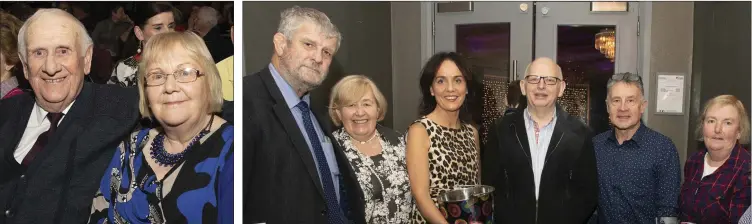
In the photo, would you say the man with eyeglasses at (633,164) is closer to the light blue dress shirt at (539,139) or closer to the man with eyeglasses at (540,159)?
the man with eyeglasses at (540,159)

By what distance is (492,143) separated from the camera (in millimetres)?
3367

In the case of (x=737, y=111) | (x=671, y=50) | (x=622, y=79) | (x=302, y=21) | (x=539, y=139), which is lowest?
(x=539, y=139)

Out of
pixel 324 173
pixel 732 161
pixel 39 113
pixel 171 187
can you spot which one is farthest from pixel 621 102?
pixel 39 113

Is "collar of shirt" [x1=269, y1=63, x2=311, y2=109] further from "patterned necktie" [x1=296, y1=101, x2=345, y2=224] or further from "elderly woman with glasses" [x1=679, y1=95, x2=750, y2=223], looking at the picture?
"elderly woman with glasses" [x1=679, y1=95, x2=750, y2=223]

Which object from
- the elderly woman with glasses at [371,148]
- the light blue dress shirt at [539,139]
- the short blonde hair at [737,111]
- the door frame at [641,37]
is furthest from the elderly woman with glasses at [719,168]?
the elderly woman with glasses at [371,148]

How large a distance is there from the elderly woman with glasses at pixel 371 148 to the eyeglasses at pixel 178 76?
1.78 feet

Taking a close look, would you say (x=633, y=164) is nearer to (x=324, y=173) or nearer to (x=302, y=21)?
(x=324, y=173)

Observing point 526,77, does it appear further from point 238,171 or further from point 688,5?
point 238,171

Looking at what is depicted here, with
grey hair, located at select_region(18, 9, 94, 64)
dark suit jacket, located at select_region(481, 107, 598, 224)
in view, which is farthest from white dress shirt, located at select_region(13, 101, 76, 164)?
dark suit jacket, located at select_region(481, 107, 598, 224)

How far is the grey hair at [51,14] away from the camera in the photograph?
3.33 meters

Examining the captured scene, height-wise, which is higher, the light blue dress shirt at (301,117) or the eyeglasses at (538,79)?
the eyeglasses at (538,79)

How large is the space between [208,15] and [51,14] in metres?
0.61

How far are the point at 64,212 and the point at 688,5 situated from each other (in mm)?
2633

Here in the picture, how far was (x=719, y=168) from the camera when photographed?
3.42 metres
